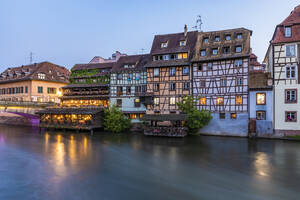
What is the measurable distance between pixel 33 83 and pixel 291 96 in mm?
51308

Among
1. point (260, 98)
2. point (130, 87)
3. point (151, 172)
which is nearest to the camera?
point (151, 172)

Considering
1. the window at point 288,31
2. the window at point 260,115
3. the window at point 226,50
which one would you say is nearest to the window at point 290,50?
the window at point 288,31

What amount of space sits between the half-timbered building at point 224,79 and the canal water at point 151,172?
23.0 ft

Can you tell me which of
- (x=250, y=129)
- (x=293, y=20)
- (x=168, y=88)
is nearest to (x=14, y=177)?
(x=168, y=88)

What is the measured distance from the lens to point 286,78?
24.8 meters

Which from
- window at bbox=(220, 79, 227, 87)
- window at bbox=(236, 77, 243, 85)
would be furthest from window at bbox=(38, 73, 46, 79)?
window at bbox=(236, 77, 243, 85)

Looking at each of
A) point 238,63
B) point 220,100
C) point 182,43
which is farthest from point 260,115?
point 182,43

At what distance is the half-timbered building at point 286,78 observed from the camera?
24.4 metres

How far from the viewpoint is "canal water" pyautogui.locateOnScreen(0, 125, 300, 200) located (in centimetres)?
1051

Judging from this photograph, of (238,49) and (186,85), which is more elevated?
(238,49)

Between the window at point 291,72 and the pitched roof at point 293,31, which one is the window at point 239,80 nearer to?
the window at point 291,72

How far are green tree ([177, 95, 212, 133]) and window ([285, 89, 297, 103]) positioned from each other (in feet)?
33.3

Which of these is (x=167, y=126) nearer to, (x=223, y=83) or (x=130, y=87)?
(x=130, y=87)

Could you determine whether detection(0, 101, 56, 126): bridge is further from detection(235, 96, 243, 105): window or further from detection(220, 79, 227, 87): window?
detection(235, 96, 243, 105): window
